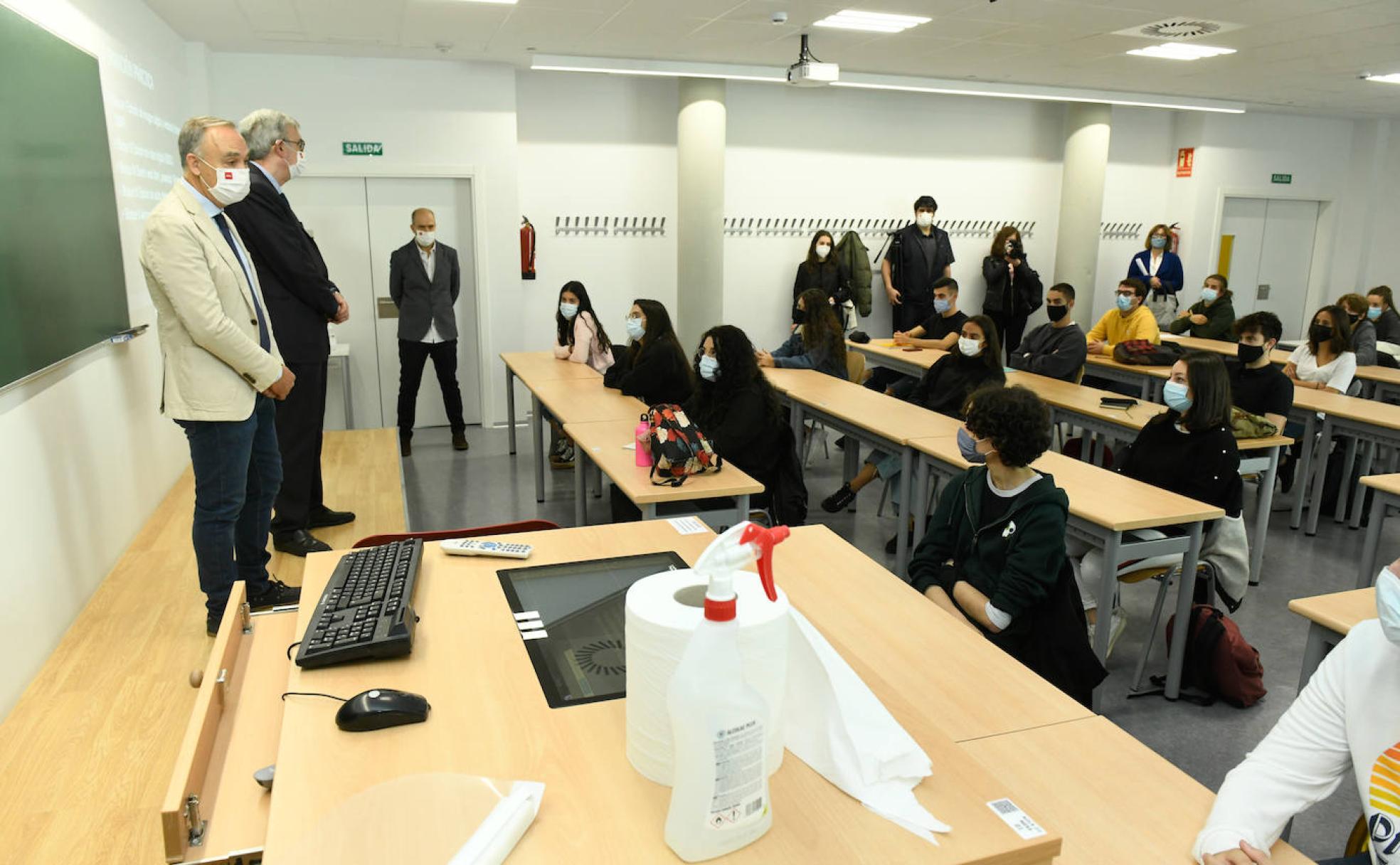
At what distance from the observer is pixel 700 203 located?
24.9 feet

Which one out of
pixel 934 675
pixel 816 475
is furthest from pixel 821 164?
pixel 934 675

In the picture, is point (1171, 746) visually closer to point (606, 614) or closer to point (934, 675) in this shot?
point (934, 675)

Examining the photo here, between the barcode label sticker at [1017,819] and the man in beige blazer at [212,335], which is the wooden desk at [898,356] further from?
the barcode label sticker at [1017,819]

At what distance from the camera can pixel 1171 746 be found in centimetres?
292

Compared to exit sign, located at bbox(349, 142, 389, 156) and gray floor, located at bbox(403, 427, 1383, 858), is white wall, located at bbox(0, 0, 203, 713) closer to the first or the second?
exit sign, located at bbox(349, 142, 389, 156)

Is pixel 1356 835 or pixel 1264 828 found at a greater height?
pixel 1264 828

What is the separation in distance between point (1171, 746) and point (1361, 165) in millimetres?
11063

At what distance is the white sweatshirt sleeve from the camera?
1.36 m

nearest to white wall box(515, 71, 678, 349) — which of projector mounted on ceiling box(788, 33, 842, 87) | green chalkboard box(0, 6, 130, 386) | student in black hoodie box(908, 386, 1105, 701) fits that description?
projector mounted on ceiling box(788, 33, 842, 87)

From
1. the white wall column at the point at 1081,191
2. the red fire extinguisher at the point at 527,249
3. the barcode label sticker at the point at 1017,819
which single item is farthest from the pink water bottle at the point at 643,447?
the white wall column at the point at 1081,191

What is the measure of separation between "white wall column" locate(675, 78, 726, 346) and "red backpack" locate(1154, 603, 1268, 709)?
16.4 ft

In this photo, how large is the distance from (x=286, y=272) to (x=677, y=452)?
1772mm

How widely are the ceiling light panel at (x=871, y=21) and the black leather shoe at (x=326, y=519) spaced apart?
404 cm

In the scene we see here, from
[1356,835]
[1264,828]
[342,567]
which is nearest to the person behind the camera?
[1264,828]
